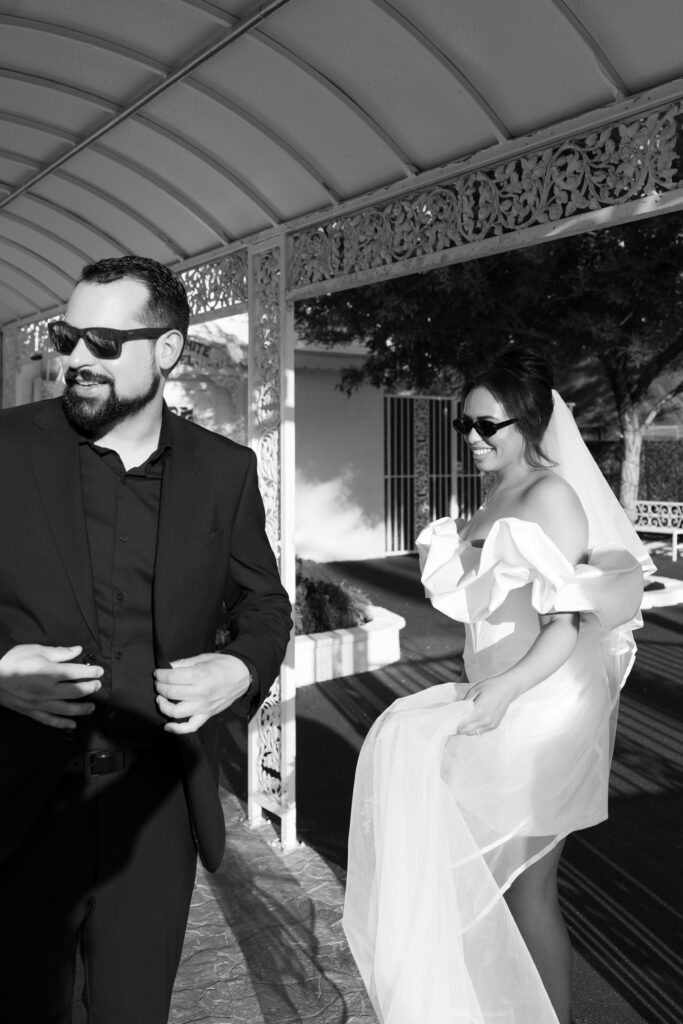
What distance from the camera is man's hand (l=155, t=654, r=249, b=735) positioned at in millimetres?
1863

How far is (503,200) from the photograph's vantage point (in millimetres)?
3652

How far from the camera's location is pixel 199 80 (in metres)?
4.13

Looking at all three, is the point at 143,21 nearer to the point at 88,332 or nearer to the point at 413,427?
the point at 88,332

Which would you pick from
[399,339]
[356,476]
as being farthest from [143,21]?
[356,476]

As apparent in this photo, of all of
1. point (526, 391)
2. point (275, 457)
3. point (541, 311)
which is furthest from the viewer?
point (541, 311)

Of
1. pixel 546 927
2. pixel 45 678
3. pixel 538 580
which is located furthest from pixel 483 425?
Result: pixel 45 678

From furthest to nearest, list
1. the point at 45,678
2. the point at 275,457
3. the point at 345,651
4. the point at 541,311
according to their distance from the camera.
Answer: the point at 541,311, the point at 345,651, the point at 275,457, the point at 45,678

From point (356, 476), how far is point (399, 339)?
5726 millimetres

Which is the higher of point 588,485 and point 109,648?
point 588,485

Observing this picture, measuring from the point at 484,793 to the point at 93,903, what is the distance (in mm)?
1241

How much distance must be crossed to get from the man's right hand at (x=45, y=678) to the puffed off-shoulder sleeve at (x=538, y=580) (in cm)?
148

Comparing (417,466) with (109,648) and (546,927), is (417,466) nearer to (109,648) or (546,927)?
(546,927)

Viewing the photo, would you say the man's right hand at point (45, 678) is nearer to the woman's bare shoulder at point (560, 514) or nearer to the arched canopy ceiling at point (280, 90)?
the woman's bare shoulder at point (560, 514)

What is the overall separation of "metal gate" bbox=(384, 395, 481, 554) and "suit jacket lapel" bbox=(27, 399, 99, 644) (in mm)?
16053
